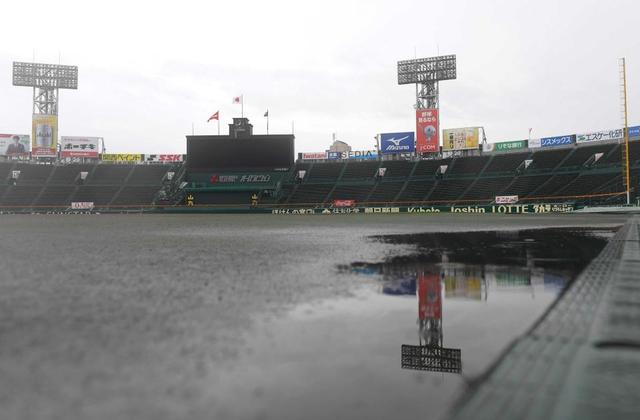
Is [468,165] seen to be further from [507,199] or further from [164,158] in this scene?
[164,158]

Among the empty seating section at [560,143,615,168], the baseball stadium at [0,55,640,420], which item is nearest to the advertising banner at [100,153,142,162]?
the empty seating section at [560,143,615,168]

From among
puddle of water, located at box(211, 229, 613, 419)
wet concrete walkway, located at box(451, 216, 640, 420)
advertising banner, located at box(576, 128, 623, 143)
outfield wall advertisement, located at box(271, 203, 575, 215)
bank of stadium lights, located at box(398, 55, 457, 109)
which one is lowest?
puddle of water, located at box(211, 229, 613, 419)

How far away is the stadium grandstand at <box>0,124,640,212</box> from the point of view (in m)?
51.7

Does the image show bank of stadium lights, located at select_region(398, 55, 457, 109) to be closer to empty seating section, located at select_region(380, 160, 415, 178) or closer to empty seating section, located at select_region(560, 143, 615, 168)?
empty seating section, located at select_region(380, 160, 415, 178)

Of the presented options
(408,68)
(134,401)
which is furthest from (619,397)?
(408,68)

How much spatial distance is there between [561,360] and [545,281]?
11.2ft

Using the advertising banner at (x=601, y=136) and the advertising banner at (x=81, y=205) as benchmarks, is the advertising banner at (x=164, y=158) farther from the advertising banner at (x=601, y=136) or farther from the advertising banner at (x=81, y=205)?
the advertising banner at (x=601, y=136)

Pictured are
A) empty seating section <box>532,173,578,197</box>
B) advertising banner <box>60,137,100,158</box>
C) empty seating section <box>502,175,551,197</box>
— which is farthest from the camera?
advertising banner <box>60,137,100,158</box>

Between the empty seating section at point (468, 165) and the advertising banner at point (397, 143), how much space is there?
266 inches

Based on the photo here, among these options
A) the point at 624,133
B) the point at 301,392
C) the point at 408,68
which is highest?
the point at 408,68

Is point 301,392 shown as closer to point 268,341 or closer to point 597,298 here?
point 268,341

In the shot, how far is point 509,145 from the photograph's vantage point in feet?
188

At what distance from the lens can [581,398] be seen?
76.8 inches

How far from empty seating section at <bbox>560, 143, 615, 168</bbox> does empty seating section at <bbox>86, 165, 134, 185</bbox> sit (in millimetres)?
62171
